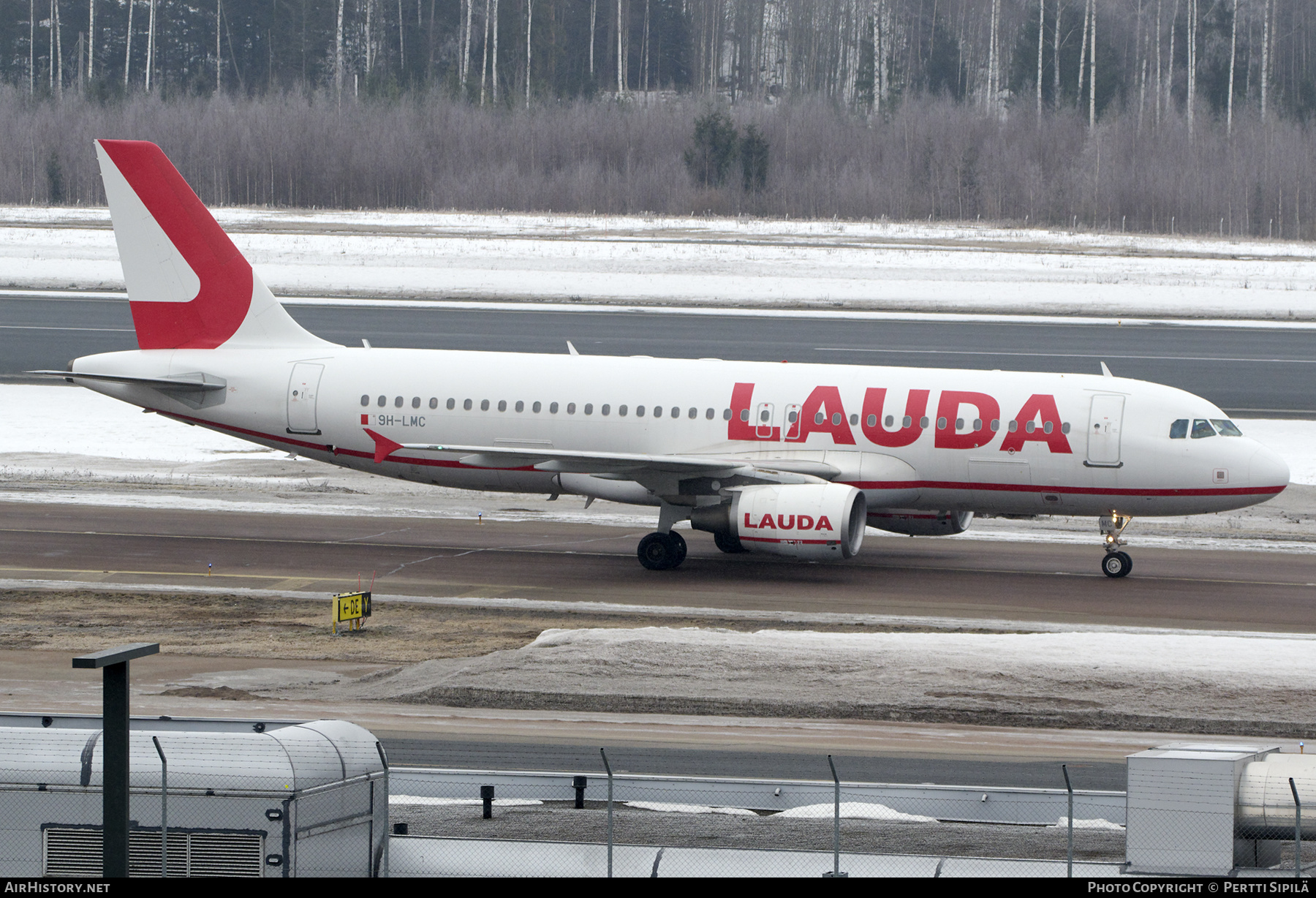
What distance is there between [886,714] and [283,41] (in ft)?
426

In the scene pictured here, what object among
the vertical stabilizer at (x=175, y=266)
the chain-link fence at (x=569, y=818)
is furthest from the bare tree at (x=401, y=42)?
the chain-link fence at (x=569, y=818)

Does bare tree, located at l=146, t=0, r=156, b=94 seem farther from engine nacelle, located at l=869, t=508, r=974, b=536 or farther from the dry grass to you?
engine nacelle, located at l=869, t=508, r=974, b=536

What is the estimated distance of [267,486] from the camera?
138ft

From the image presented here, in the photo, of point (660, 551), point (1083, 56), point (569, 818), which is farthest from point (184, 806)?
point (1083, 56)

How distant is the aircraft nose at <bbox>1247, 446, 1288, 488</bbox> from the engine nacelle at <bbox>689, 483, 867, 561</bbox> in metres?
7.66

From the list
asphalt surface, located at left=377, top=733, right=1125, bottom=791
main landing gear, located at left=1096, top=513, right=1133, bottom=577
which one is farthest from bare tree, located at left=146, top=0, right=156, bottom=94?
asphalt surface, located at left=377, top=733, right=1125, bottom=791

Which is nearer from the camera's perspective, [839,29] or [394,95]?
[394,95]

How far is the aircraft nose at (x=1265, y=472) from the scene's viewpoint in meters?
31.3

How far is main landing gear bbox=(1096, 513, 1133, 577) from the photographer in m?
32.4

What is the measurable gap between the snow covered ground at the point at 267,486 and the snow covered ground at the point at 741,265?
1009 inches

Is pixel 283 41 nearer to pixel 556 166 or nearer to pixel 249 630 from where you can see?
pixel 556 166

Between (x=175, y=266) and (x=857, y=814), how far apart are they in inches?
947

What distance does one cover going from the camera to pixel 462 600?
97.5ft

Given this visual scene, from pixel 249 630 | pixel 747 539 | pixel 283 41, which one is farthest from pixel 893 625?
pixel 283 41
